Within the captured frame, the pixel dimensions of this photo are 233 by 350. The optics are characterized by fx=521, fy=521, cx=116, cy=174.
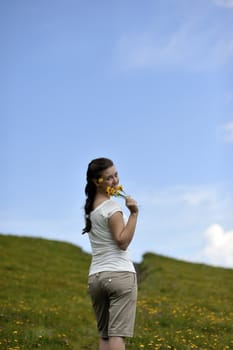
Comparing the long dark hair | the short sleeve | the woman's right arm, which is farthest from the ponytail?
the woman's right arm

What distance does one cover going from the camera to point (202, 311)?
16.2 metres

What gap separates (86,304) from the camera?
1664cm

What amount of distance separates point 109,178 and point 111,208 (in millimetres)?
368

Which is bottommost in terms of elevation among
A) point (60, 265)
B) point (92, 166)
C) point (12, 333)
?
point (12, 333)

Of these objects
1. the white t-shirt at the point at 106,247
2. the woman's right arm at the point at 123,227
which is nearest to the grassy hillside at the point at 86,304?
the white t-shirt at the point at 106,247

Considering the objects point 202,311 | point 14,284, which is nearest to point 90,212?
point 202,311

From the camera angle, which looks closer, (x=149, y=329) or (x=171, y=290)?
(x=149, y=329)

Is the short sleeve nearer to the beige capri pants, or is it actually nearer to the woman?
the woman

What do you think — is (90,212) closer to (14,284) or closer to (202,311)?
(202,311)

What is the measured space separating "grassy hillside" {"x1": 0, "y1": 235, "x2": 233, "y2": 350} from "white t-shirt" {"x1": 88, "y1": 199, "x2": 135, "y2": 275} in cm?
468

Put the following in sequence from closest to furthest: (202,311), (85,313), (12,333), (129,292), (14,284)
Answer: (129,292)
(12,333)
(85,313)
(202,311)
(14,284)

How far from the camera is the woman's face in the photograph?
602 centimetres

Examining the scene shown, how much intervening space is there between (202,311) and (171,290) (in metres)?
5.45

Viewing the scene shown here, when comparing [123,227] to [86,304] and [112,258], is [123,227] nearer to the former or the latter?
[112,258]
